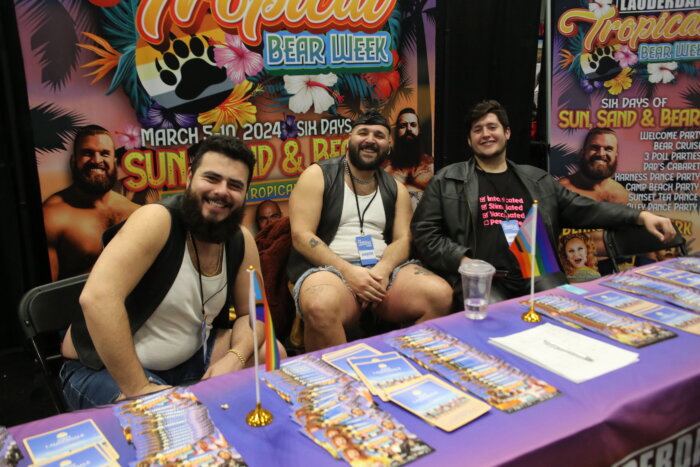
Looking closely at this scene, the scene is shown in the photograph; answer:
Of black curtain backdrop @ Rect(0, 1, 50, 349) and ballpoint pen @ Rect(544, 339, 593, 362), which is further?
black curtain backdrop @ Rect(0, 1, 50, 349)

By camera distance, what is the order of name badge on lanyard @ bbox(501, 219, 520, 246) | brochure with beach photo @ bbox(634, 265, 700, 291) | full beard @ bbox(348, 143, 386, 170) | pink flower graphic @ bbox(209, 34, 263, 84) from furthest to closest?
pink flower graphic @ bbox(209, 34, 263, 84)
full beard @ bbox(348, 143, 386, 170)
name badge on lanyard @ bbox(501, 219, 520, 246)
brochure with beach photo @ bbox(634, 265, 700, 291)

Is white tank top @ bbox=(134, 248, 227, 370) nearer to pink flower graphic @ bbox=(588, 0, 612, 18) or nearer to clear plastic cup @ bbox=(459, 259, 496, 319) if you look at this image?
clear plastic cup @ bbox=(459, 259, 496, 319)

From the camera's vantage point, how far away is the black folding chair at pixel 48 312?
1729 millimetres

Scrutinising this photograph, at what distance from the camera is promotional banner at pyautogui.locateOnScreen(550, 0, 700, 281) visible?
3.58 metres

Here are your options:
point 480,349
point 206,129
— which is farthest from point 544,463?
point 206,129

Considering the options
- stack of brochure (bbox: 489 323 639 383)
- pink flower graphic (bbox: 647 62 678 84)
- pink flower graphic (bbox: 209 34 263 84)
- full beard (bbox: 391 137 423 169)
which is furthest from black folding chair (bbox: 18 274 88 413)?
pink flower graphic (bbox: 647 62 678 84)

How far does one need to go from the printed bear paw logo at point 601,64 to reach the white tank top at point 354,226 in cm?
189

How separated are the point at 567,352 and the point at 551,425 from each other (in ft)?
1.20

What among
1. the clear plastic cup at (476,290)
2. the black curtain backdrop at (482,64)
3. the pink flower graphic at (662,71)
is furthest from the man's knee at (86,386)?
the pink flower graphic at (662,71)

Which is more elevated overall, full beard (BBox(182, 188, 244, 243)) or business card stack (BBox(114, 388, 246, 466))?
full beard (BBox(182, 188, 244, 243))

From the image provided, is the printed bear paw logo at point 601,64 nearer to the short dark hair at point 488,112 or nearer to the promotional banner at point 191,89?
the promotional banner at point 191,89

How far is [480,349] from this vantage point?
1.50 metres

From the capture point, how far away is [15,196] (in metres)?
2.94

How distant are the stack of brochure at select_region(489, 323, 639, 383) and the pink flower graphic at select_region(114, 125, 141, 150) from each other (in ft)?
7.64
